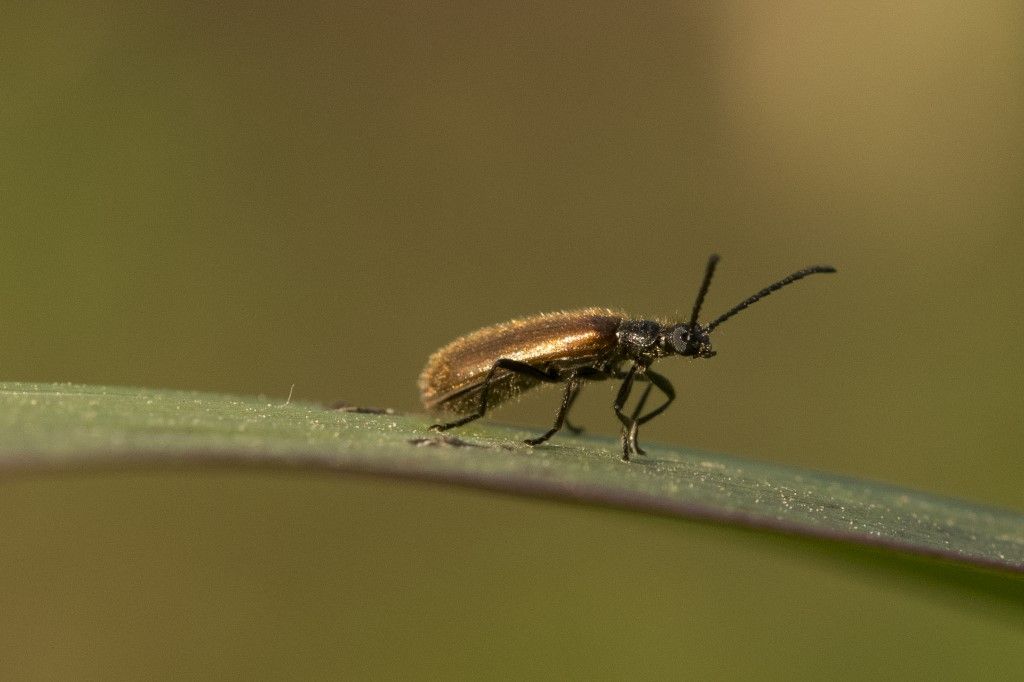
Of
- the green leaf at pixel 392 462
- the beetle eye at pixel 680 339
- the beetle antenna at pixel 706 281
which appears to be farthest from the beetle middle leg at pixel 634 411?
the green leaf at pixel 392 462

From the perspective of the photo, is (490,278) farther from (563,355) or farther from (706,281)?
(706,281)

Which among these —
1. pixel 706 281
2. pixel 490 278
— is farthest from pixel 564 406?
pixel 490 278

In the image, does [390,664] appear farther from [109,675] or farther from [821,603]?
[821,603]

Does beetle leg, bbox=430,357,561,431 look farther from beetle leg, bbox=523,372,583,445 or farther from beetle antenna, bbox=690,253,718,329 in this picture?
beetle antenna, bbox=690,253,718,329

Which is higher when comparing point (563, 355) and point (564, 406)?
point (563, 355)

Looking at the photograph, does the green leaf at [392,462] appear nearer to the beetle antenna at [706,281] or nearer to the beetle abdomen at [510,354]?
the beetle antenna at [706,281]

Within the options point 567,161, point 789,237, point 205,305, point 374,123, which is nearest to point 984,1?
point 789,237
